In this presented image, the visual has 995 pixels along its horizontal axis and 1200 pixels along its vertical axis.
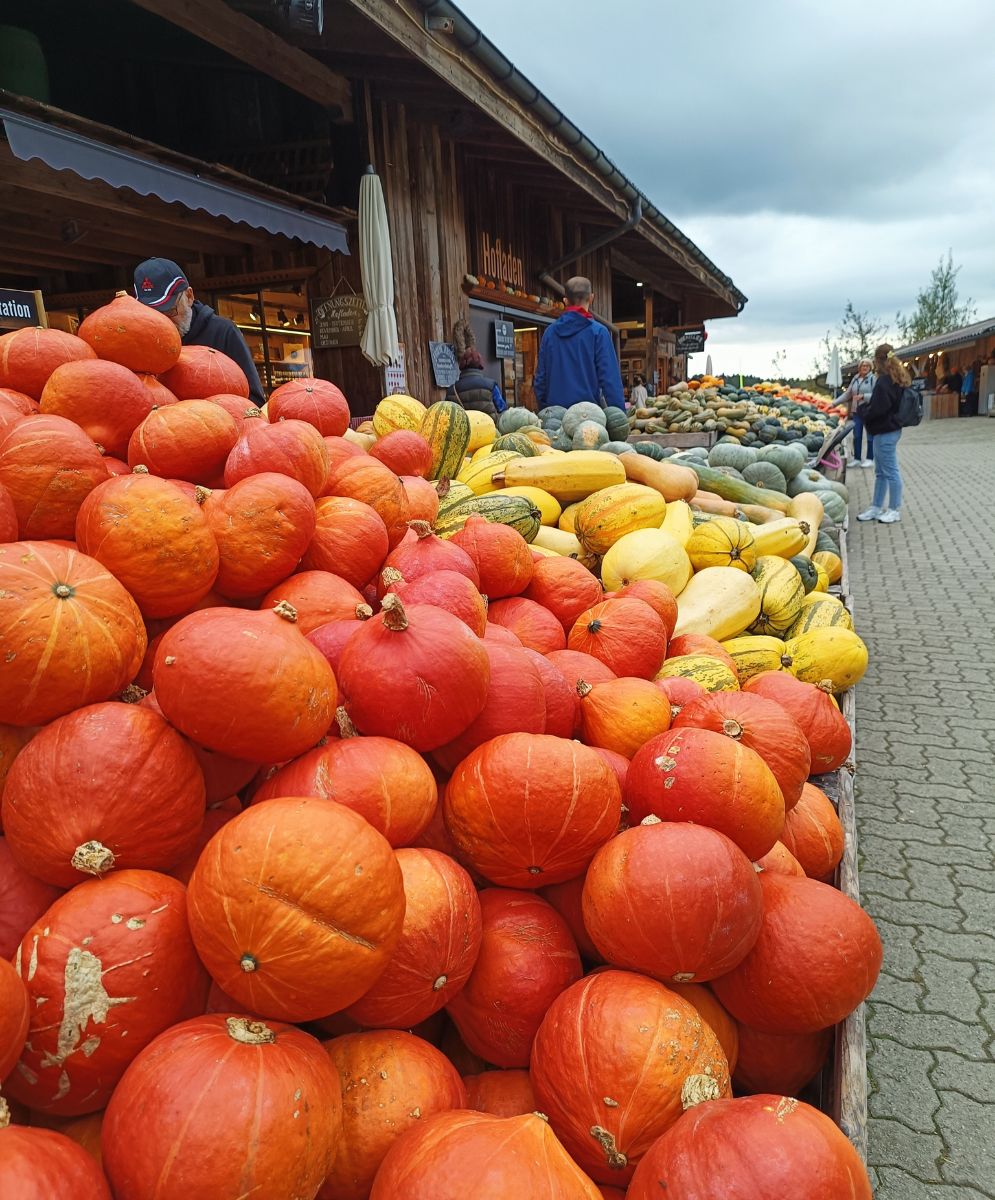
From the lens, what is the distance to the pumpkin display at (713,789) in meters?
1.50

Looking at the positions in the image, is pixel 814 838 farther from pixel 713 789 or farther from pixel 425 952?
pixel 425 952

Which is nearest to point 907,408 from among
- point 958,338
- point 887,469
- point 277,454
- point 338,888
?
point 887,469

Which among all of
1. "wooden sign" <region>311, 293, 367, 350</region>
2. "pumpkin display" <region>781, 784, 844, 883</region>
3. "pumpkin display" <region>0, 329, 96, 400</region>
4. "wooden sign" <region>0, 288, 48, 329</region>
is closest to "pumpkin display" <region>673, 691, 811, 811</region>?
"pumpkin display" <region>781, 784, 844, 883</region>

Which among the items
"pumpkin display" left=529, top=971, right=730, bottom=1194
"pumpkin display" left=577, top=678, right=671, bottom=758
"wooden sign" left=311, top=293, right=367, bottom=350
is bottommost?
"pumpkin display" left=529, top=971, right=730, bottom=1194

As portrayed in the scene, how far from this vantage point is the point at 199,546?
59.3 inches

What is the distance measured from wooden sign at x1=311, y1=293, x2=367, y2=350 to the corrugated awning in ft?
2.50

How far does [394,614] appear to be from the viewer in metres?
1.47

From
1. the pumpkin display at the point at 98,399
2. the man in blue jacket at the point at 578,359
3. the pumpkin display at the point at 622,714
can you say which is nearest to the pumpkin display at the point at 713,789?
the pumpkin display at the point at 622,714

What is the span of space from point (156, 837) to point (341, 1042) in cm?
45

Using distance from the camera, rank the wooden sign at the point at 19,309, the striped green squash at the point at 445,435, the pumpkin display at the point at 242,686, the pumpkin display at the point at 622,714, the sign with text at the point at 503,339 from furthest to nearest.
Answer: the sign with text at the point at 503,339
the wooden sign at the point at 19,309
the striped green squash at the point at 445,435
the pumpkin display at the point at 622,714
the pumpkin display at the point at 242,686

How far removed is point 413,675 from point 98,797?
0.57m

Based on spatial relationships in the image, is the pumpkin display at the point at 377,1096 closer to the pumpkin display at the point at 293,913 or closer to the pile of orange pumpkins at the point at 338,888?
the pile of orange pumpkins at the point at 338,888

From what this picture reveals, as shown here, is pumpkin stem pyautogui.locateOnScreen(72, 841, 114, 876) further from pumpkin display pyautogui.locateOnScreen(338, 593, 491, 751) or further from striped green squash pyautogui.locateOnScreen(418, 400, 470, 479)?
striped green squash pyautogui.locateOnScreen(418, 400, 470, 479)

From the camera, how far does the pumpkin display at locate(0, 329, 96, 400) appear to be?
2061 millimetres
